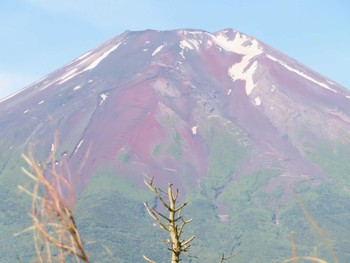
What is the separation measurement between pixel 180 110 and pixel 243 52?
112 feet

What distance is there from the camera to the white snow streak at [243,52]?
144000 millimetres

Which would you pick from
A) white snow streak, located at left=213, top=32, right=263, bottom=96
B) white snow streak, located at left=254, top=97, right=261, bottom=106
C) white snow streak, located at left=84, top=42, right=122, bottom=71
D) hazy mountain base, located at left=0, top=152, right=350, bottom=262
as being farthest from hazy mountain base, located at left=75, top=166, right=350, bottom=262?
white snow streak, located at left=84, top=42, right=122, bottom=71

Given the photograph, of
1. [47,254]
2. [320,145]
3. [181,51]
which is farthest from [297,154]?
[47,254]

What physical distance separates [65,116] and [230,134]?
3255 cm

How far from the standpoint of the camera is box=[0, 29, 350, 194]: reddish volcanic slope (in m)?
119

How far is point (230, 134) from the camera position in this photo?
128 metres

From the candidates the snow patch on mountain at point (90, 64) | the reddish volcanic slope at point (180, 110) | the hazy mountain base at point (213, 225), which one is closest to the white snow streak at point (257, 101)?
the reddish volcanic slope at point (180, 110)

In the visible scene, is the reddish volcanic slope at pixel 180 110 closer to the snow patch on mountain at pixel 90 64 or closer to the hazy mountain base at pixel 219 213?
the snow patch on mountain at pixel 90 64

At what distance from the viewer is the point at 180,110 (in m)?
130

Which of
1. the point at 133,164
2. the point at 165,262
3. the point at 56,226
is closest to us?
the point at 56,226

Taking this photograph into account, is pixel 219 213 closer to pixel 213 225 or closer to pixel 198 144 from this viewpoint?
pixel 213 225

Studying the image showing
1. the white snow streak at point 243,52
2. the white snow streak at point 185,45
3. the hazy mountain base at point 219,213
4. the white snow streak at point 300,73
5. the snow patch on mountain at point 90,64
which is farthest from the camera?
the white snow streak at point 185,45

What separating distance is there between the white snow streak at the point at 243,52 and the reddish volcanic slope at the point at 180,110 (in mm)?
325

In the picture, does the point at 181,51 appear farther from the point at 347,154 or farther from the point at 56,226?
the point at 56,226
